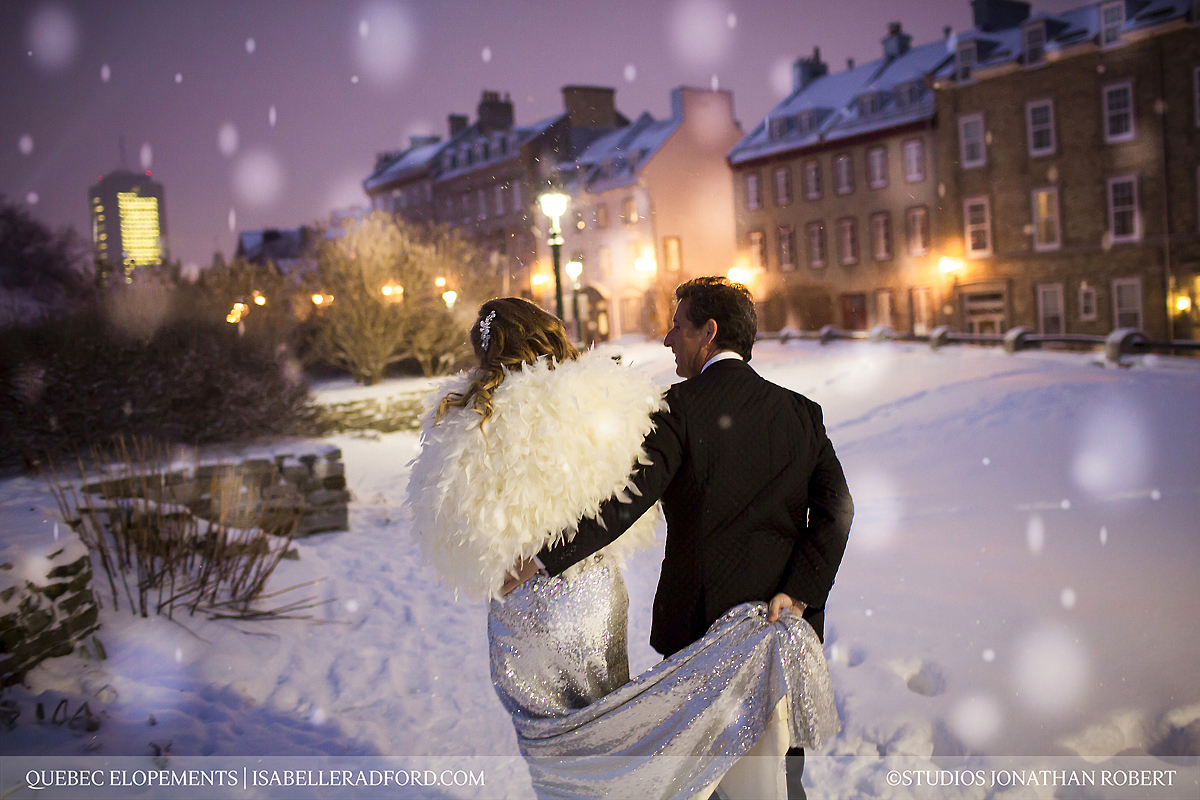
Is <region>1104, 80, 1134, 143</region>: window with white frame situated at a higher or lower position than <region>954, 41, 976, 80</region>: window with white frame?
lower

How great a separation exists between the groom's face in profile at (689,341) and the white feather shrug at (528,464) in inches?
14.6

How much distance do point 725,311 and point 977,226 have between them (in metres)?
28.9

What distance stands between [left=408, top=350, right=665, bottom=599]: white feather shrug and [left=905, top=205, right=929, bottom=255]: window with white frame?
2959cm

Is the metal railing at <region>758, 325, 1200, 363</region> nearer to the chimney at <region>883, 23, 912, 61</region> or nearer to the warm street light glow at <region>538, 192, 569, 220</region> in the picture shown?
the warm street light glow at <region>538, 192, 569, 220</region>

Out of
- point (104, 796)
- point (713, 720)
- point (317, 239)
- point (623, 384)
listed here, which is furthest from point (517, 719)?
point (317, 239)

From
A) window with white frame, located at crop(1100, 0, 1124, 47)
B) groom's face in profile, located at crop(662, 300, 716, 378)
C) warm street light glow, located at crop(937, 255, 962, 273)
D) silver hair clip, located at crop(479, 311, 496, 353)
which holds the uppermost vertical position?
window with white frame, located at crop(1100, 0, 1124, 47)

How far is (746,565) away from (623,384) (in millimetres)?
760

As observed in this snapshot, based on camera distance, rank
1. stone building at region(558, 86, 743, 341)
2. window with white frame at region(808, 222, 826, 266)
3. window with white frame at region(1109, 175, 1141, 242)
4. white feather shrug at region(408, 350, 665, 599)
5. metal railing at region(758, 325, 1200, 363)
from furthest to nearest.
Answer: stone building at region(558, 86, 743, 341) < window with white frame at region(808, 222, 826, 266) < window with white frame at region(1109, 175, 1141, 242) < metal railing at region(758, 325, 1200, 363) < white feather shrug at region(408, 350, 665, 599)

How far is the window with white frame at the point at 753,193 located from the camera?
33.6 metres

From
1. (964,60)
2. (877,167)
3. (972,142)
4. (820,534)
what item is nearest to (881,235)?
(877,167)

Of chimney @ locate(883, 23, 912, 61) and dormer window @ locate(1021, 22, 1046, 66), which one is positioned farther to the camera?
chimney @ locate(883, 23, 912, 61)

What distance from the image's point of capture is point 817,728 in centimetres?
263

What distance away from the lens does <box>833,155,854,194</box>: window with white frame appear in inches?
1214

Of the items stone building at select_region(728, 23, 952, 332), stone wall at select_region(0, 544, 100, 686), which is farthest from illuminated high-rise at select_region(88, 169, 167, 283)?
stone building at select_region(728, 23, 952, 332)
